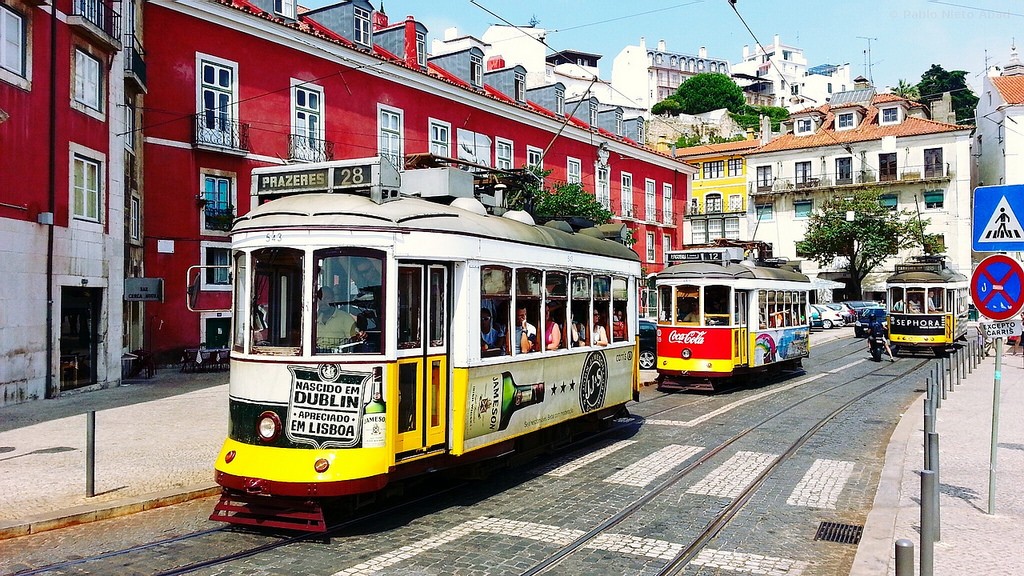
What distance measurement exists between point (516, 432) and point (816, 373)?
16.3 m

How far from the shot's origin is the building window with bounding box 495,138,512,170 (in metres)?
36.2

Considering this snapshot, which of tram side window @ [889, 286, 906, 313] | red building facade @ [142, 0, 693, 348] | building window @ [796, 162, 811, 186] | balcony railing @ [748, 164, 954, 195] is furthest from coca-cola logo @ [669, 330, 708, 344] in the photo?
building window @ [796, 162, 811, 186]

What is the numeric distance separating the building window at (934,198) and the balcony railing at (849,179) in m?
1.08

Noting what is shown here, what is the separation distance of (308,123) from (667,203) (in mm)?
26774

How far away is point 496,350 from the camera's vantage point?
30.1 feet

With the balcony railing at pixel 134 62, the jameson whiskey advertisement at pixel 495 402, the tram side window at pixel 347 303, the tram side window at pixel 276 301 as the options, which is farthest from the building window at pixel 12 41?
the jameson whiskey advertisement at pixel 495 402

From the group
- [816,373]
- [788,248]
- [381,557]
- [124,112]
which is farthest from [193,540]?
[788,248]

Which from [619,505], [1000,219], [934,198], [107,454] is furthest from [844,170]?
[107,454]

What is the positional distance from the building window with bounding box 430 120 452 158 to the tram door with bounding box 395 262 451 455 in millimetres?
24368

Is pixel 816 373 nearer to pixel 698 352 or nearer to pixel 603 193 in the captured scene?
pixel 698 352

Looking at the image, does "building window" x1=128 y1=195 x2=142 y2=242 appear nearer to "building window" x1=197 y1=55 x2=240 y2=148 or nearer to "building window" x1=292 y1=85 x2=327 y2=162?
"building window" x1=197 y1=55 x2=240 y2=148

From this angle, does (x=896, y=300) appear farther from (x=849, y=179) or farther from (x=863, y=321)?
(x=849, y=179)

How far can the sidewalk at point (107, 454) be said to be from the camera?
8.57m

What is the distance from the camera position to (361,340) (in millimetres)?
7742
